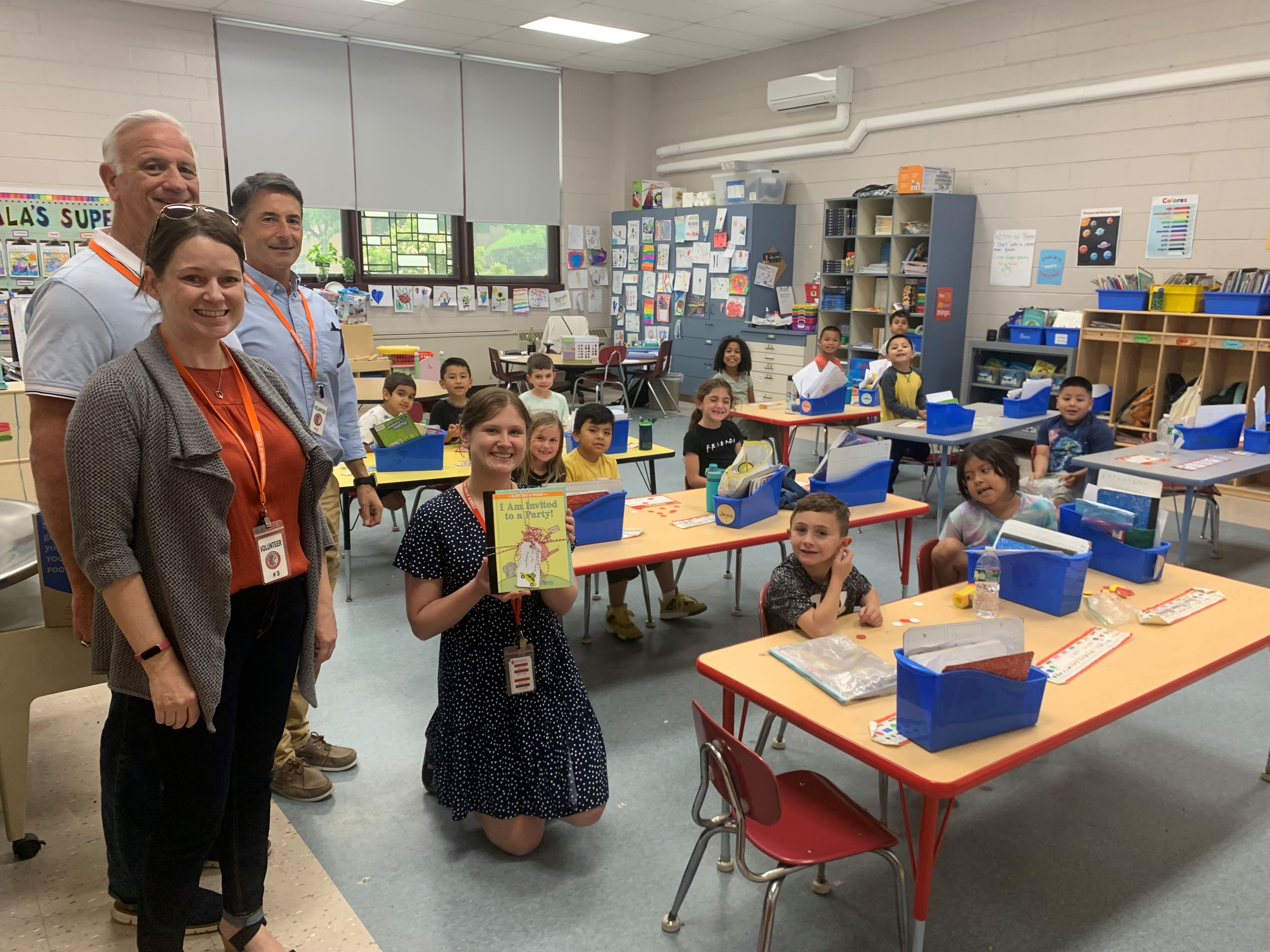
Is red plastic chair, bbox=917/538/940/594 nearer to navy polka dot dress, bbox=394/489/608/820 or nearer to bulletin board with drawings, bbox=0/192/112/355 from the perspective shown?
navy polka dot dress, bbox=394/489/608/820

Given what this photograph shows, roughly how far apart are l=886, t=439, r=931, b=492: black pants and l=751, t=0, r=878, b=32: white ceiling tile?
399cm

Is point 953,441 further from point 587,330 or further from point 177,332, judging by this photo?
point 587,330

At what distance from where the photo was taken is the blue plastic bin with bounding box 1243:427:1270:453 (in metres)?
4.57

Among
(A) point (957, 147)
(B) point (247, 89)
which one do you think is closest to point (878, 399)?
(A) point (957, 147)

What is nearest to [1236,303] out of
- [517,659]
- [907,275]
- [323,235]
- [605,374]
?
[907,275]

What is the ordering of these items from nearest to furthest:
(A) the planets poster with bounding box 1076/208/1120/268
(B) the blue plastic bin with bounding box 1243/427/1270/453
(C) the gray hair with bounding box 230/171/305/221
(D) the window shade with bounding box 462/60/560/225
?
(C) the gray hair with bounding box 230/171/305/221, (B) the blue plastic bin with bounding box 1243/427/1270/453, (A) the planets poster with bounding box 1076/208/1120/268, (D) the window shade with bounding box 462/60/560/225

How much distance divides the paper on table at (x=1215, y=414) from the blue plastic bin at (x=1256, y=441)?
0.34ft

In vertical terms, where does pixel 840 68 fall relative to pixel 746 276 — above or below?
above

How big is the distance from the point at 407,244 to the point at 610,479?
6.88 m

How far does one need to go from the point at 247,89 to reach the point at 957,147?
639cm

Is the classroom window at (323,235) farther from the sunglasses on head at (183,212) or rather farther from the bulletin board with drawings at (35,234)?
the sunglasses on head at (183,212)

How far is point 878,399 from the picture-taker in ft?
20.5

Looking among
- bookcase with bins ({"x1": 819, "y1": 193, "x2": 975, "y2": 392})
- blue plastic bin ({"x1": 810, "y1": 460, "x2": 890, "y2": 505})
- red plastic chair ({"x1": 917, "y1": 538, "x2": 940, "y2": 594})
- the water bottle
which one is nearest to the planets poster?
bookcase with bins ({"x1": 819, "y1": 193, "x2": 975, "y2": 392})

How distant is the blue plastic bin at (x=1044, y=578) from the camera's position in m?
2.40
